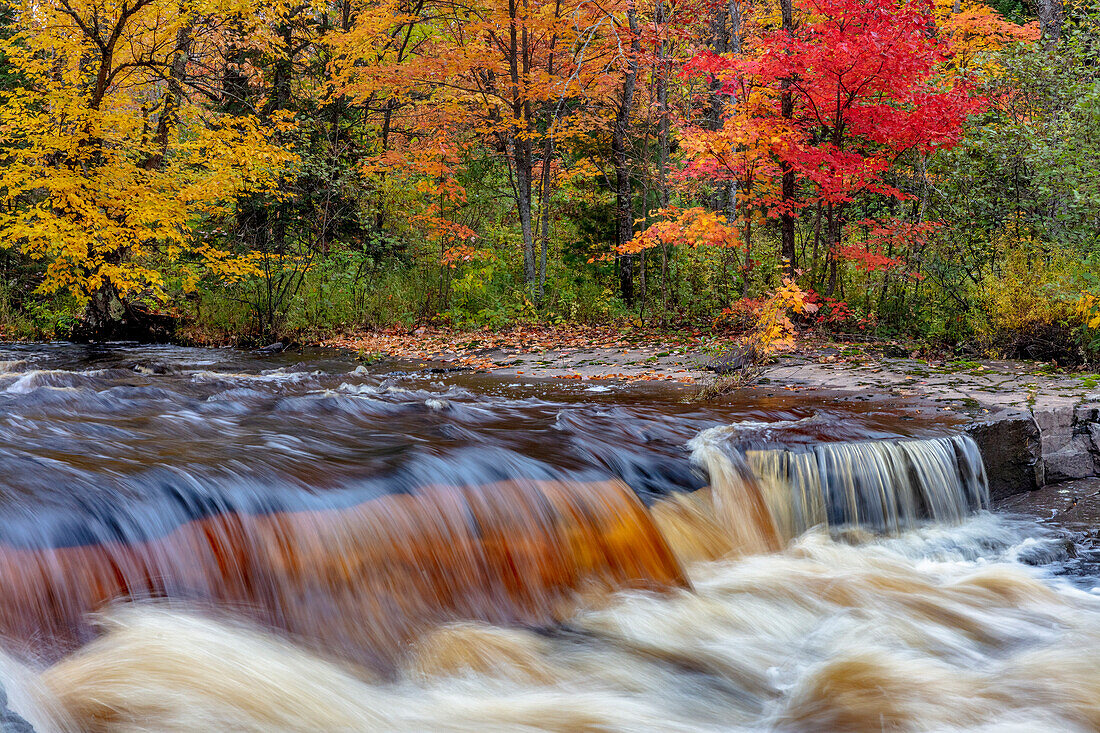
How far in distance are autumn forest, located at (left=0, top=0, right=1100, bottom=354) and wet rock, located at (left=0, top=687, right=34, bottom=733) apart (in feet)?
27.3

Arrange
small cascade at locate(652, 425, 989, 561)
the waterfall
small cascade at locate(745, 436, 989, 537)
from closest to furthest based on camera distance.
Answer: small cascade at locate(652, 425, 989, 561) → the waterfall → small cascade at locate(745, 436, 989, 537)

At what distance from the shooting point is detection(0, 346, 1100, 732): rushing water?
292cm

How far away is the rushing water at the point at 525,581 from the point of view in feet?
9.59

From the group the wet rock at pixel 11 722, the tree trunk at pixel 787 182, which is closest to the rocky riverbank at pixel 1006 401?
the tree trunk at pixel 787 182

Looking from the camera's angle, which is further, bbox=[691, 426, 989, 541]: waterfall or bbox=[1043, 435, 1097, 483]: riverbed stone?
bbox=[1043, 435, 1097, 483]: riverbed stone

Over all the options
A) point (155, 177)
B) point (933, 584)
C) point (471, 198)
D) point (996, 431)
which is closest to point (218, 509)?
point (933, 584)

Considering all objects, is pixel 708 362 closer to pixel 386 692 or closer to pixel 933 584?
pixel 933 584

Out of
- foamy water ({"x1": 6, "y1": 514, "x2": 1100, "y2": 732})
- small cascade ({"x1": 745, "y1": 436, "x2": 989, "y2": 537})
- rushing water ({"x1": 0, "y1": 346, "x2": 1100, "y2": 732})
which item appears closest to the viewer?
foamy water ({"x1": 6, "y1": 514, "x2": 1100, "y2": 732})

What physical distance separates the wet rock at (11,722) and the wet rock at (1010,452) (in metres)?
5.90

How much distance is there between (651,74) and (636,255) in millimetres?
3532

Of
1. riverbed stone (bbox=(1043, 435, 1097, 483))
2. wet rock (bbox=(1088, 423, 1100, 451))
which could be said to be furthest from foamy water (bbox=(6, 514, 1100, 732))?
wet rock (bbox=(1088, 423, 1100, 451))

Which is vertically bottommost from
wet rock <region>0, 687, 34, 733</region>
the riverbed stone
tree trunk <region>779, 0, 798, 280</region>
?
the riverbed stone

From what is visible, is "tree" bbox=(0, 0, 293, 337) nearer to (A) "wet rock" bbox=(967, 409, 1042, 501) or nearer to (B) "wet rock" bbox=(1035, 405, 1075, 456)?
(A) "wet rock" bbox=(967, 409, 1042, 501)

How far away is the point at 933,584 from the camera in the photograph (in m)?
4.46
